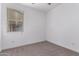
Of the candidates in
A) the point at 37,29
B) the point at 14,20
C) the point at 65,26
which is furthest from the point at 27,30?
the point at 65,26

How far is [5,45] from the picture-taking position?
3.20 metres

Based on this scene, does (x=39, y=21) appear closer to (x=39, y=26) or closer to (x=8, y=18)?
(x=39, y=26)

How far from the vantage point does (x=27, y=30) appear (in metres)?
4.00

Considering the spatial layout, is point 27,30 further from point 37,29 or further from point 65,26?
point 65,26

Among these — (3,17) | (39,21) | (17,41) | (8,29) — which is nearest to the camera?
(3,17)

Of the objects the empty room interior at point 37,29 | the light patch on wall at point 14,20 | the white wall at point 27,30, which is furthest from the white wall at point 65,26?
the light patch on wall at point 14,20

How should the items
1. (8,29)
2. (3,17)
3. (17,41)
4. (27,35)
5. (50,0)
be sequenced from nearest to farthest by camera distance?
(50,0), (3,17), (8,29), (17,41), (27,35)

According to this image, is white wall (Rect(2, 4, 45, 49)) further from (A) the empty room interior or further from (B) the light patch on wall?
(B) the light patch on wall

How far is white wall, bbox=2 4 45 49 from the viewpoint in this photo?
3.19 meters

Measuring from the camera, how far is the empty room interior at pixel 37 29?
9.89ft

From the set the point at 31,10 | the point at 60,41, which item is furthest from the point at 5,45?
the point at 60,41

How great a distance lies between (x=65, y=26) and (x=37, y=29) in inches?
64.6

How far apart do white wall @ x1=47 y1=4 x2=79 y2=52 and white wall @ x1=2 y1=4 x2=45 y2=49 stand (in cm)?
54

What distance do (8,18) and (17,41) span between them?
110 centimetres
